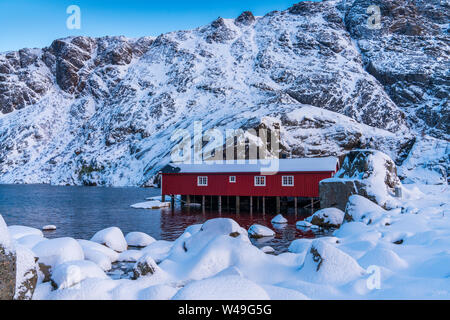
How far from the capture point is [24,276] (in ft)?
24.7

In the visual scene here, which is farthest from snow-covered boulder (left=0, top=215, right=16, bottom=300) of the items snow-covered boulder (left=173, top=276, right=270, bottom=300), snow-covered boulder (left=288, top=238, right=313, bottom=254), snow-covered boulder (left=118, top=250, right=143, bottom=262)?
snow-covered boulder (left=288, top=238, right=313, bottom=254)

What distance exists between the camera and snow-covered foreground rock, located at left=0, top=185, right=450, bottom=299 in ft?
22.4

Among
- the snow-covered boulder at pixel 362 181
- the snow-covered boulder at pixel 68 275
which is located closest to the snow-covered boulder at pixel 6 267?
the snow-covered boulder at pixel 68 275

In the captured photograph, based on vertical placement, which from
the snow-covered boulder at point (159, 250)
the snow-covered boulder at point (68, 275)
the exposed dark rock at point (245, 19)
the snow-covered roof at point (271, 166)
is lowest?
the snow-covered boulder at point (159, 250)

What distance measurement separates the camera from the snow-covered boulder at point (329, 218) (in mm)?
22891

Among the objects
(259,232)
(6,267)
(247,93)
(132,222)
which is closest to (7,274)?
(6,267)

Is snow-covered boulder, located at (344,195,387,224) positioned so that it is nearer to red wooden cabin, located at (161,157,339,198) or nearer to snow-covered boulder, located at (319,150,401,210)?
snow-covered boulder, located at (319,150,401,210)

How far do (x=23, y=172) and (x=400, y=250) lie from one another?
134 metres

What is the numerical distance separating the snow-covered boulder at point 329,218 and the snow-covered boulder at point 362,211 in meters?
3.11

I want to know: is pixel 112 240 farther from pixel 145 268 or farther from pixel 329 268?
pixel 329 268

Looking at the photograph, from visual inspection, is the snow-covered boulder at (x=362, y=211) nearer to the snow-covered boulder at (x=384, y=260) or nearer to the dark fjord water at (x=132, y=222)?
the dark fjord water at (x=132, y=222)

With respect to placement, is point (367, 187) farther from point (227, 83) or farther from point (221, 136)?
point (227, 83)

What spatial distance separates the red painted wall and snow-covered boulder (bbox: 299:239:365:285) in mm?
24793

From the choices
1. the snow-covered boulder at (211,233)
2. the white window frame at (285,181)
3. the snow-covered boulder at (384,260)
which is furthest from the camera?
the white window frame at (285,181)
